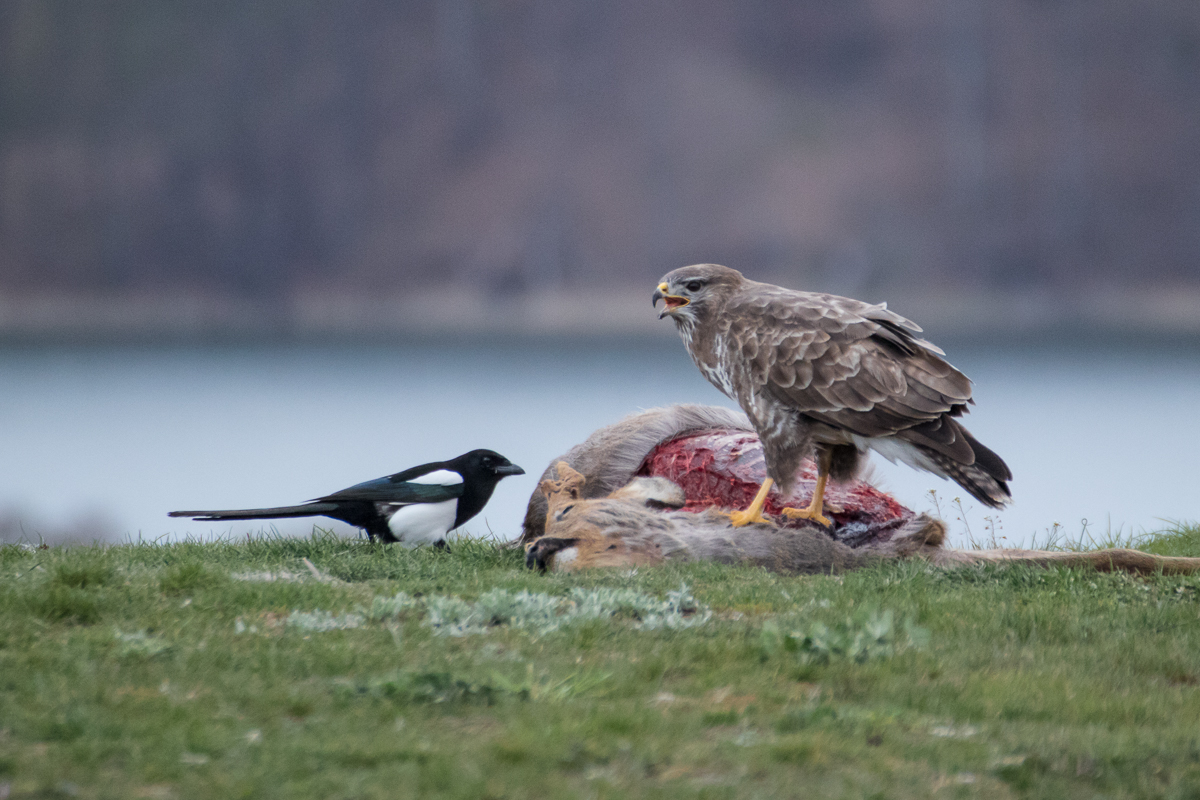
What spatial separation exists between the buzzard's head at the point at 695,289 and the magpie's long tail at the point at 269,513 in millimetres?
2636

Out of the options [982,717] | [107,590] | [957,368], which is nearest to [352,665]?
[107,590]

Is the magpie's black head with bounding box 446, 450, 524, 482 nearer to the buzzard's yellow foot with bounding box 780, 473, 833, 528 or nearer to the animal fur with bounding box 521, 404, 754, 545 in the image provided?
the animal fur with bounding box 521, 404, 754, 545

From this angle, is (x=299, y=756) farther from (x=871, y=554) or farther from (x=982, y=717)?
(x=871, y=554)

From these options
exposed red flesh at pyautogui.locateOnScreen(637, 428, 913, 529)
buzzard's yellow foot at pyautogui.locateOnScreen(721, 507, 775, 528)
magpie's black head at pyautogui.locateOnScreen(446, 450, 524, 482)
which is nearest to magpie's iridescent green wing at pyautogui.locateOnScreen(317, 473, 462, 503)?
magpie's black head at pyautogui.locateOnScreen(446, 450, 524, 482)

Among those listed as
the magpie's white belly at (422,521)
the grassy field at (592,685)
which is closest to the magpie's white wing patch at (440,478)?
the magpie's white belly at (422,521)

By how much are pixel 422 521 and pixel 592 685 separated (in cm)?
329

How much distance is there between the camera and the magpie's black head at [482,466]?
6.87 metres

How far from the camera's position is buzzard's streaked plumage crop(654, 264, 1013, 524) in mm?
6219

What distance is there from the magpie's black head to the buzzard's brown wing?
171 cm

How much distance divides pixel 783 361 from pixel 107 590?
403 centimetres

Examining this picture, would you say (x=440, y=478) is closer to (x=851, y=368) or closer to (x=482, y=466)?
(x=482, y=466)

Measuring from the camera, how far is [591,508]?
6.32 metres

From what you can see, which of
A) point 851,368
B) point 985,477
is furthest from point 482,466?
point 985,477

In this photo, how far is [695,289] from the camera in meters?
7.02
